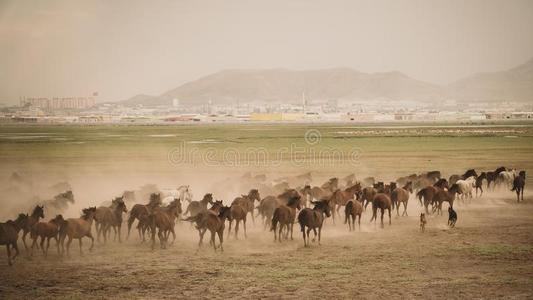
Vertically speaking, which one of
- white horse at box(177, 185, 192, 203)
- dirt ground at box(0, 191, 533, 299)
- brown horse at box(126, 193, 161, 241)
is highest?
brown horse at box(126, 193, 161, 241)

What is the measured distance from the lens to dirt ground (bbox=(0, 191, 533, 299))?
458 inches

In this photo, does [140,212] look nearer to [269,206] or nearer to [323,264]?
[269,206]

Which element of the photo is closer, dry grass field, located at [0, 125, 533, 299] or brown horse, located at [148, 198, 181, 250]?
dry grass field, located at [0, 125, 533, 299]

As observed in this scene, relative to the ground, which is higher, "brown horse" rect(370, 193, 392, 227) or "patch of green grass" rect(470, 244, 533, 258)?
"brown horse" rect(370, 193, 392, 227)

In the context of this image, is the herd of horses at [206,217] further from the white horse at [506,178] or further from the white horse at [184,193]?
the white horse at [506,178]

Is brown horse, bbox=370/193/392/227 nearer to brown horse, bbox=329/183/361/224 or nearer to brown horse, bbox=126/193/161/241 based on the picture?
brown horse, bbox=329/183/361/224

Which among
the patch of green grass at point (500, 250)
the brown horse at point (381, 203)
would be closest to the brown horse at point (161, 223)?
the brown horse at point (381, 203)

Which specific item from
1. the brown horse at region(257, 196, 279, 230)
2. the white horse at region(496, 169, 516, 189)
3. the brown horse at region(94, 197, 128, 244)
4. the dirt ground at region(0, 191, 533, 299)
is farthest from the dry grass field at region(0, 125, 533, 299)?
the white horse at region(496, 169, 516, 189)

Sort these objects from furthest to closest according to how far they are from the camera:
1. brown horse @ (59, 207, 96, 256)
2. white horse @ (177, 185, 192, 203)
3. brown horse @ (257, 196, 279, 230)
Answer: white horse @ (177, 185, 192, 203)
brown horse @ (257, 196, 279, 230)
brown horse @ (59, 207, 96, 256)

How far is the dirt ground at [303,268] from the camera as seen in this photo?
11641 millimetres

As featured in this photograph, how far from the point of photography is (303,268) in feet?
43.7

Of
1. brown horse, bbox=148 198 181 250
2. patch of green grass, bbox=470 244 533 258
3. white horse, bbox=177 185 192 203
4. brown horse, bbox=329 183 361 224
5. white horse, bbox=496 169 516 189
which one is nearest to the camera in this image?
patch of green grass, bbox=470 244 533 258

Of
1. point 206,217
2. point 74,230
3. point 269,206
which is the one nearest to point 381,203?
point 269,206

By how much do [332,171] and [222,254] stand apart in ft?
73.2
